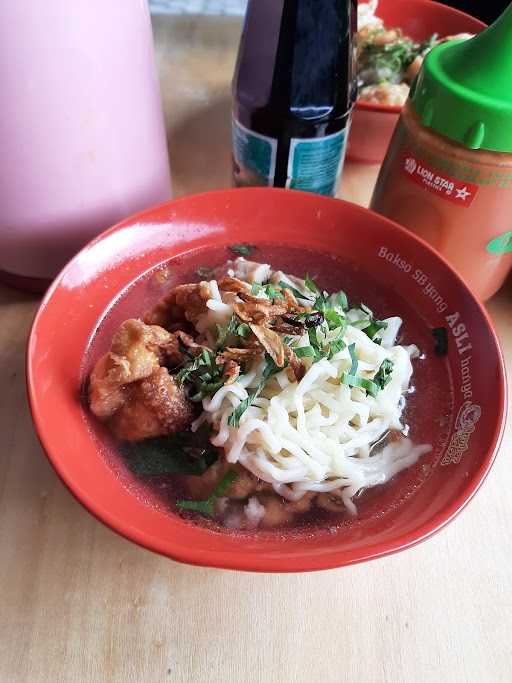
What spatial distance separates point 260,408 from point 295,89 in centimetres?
49

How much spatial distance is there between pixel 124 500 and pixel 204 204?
0.45 m

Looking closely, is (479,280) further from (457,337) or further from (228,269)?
(228,269)

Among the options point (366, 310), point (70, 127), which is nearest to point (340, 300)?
point (366, 310)

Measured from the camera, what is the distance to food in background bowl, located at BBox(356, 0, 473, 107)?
1.14 meters

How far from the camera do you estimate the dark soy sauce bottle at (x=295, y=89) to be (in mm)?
803

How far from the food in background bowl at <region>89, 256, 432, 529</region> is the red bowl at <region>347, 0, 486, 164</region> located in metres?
0.49

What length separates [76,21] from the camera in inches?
23.7

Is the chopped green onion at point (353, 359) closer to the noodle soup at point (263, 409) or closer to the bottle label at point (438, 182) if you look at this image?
the noodle soup at point (263, 409)

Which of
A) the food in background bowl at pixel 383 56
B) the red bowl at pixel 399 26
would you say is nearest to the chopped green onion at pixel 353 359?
the red bowl at pixel 399 26

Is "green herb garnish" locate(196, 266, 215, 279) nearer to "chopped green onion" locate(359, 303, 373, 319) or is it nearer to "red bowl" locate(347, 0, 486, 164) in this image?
"chopped green onion" locate(359, 303, 373, 319)

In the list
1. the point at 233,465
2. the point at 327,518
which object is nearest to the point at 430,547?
the point at 327,518

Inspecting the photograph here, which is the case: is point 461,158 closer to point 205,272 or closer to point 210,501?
point 205,272

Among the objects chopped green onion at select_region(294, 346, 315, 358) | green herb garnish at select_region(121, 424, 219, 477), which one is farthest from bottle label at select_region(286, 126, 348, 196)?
green herb garnish at select_region(121, 424, 219, 477)

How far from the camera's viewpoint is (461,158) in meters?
0.71
